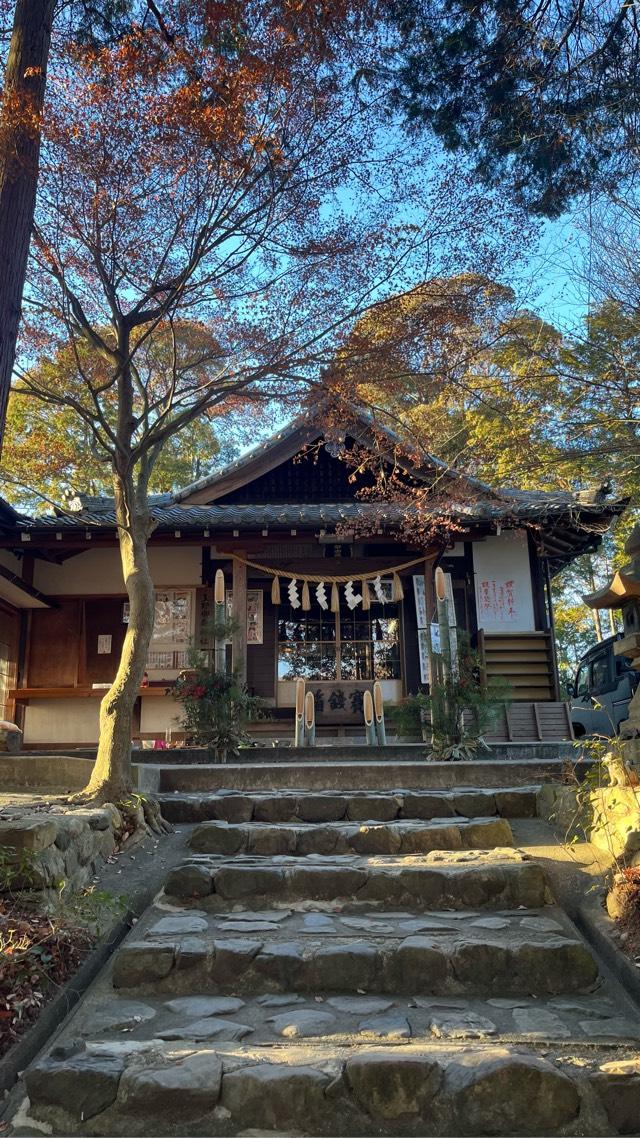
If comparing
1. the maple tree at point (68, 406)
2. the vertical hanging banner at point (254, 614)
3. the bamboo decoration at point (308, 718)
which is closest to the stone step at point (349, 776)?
the bamboo decoration at point (308, 718)

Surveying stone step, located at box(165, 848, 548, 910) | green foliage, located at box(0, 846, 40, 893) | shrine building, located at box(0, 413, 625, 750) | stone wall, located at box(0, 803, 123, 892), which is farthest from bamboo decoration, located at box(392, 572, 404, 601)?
green foliage, located at box(0, 846, 40, 893)

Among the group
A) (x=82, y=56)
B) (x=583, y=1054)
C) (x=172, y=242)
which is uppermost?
(x=82, y=56)

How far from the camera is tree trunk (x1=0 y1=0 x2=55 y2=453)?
5047 mm

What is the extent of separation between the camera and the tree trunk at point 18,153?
5.05 metres

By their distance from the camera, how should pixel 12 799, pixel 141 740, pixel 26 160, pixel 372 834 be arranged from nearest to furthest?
pixel 26 160, pixel 372 834, pixel 12 799, pixel 141 740

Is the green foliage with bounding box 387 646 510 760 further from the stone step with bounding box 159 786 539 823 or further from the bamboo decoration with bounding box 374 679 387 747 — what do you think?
the stone step with bounding box 159 786 539 823

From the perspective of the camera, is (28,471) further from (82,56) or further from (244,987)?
(244,987)

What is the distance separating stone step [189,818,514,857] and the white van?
8080 mm

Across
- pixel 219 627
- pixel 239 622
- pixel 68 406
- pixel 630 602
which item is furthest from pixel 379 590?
pixel 630 602

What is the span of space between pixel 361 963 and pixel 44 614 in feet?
38.3

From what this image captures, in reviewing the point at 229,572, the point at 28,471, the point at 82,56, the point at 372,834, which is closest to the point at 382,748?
the point at 372,834

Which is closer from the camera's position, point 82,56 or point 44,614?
point 82,56

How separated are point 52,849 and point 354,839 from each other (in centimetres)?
225

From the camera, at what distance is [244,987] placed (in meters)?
4.16
